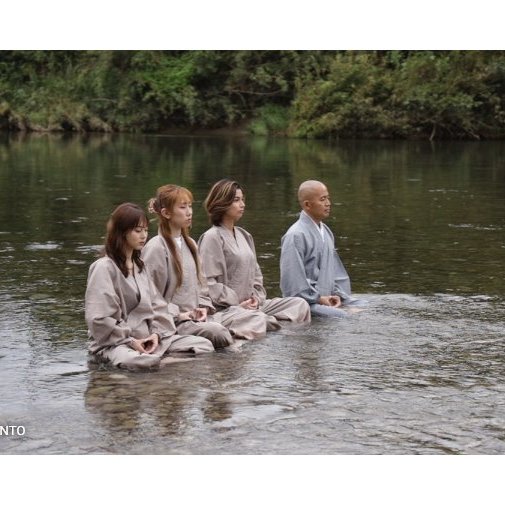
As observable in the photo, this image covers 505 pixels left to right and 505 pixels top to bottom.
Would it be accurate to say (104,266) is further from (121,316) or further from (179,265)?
(179,265)

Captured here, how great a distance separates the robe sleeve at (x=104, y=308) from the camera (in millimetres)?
7355

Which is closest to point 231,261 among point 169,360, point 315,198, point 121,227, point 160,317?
point 315,198

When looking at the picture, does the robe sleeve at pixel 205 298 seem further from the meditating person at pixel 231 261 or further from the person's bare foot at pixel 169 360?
the person's bare foot at pixel 169 360

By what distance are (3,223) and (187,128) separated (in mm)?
34781

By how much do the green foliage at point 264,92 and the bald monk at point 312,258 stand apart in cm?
3503

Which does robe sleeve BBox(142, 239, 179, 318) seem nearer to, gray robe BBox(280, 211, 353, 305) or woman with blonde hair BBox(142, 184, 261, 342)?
woman with blonde hair BBox(142, 184, 261, 342)

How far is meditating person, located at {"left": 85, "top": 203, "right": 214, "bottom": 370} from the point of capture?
7.35 m

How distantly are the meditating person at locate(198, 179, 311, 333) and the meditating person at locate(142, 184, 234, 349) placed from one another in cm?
54

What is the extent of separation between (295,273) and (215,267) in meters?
0.93

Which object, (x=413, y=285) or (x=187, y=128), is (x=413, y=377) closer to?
(x=413, y=285)

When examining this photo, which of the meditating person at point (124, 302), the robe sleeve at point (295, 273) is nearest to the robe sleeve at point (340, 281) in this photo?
Result: the robe sleeve at point (295, 273)

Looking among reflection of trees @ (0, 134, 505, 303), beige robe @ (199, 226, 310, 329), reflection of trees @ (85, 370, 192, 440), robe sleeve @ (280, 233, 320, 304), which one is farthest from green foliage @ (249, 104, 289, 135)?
reflection of trees @ (85, 370, 192, 440)

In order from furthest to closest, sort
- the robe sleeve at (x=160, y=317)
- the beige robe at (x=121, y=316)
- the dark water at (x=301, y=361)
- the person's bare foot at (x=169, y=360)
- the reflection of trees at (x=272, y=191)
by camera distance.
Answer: the reflection of trees at (x=272, y=191) < the robe sleeve at (x=160, y=317) < the person's bare foot at (x=169, y=360) < the beige robe at (x=121, y=316) < the dark water at (x=301, y=361)

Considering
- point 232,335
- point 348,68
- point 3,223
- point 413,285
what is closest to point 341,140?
point 348,68
